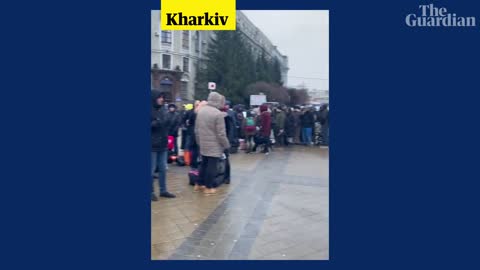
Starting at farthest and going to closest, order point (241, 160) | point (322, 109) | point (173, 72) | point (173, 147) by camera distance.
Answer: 1. point (173, 72)
2. point (322, 109)
3. point (241, 160)
4. point (173, 147)

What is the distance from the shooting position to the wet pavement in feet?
13.4

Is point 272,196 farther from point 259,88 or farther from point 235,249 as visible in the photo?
point 259,88

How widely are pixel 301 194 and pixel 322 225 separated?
172cm

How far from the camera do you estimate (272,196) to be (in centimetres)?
651

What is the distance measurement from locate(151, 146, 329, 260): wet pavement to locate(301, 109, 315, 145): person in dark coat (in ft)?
18.8

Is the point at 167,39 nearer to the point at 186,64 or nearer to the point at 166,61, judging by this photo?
the point at 166,61

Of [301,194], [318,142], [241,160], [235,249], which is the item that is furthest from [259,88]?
[235,249]

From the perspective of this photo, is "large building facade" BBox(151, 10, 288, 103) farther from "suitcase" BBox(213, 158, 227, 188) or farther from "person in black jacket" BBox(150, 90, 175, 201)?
"person in black jacket" BBox(150, 90, 175, 201)

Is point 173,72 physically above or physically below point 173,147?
above

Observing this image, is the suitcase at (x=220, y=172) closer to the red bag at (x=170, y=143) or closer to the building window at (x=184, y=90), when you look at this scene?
the red bag at (x=170, y=143)

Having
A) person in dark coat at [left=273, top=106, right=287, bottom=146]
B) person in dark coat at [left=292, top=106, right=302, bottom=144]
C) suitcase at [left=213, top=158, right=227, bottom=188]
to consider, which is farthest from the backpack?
suitcase at [left=213, top=158, right=227, bottom=188]

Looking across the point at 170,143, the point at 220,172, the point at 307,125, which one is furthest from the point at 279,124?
the point at 220,172

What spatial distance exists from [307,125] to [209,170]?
835cm

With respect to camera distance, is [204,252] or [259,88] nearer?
[204,252]
